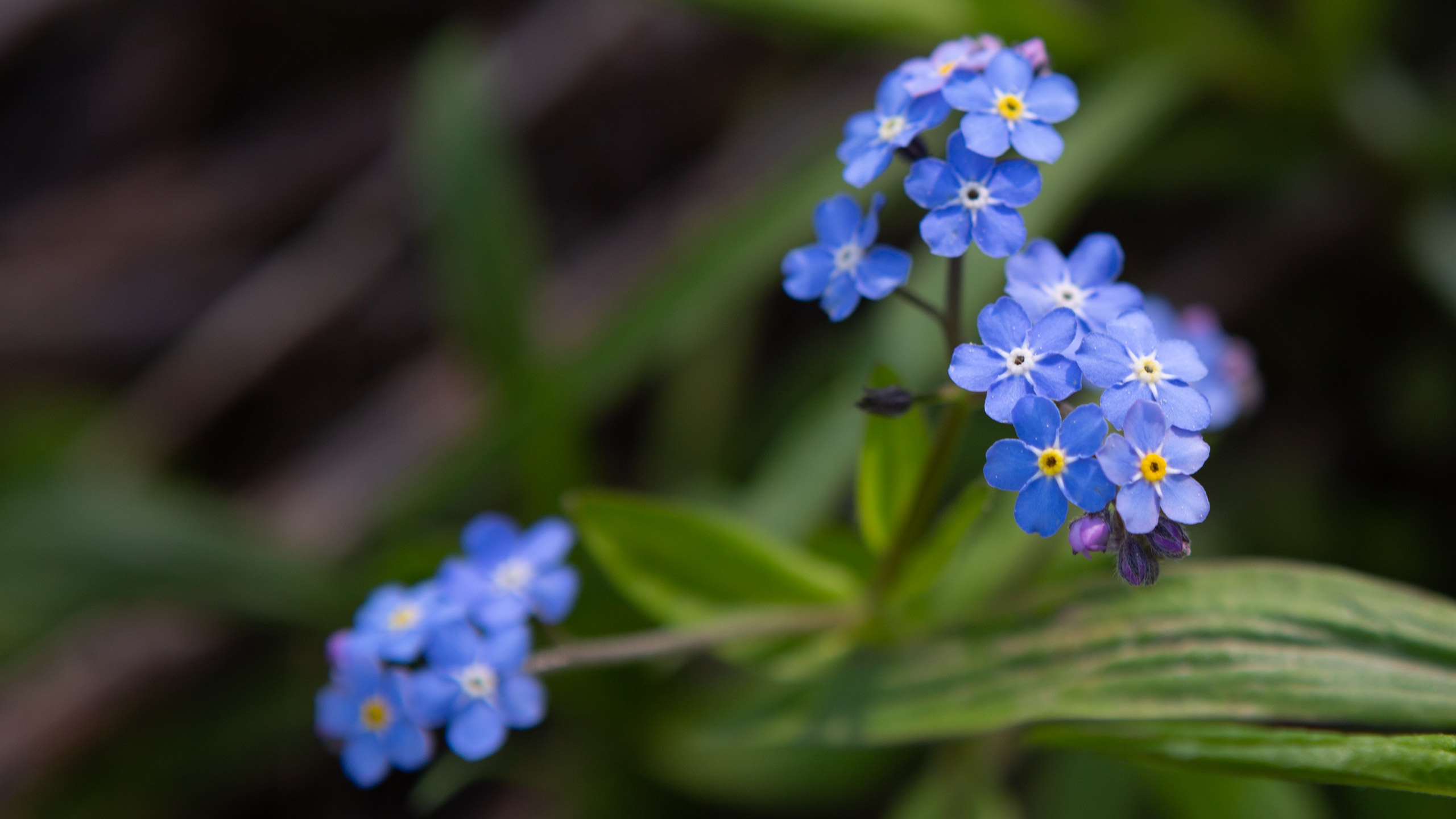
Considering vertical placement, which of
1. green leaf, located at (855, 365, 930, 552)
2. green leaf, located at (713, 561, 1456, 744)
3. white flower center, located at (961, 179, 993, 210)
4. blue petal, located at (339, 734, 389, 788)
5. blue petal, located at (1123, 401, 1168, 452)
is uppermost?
white flower center, located at (961, 179, 993, 210)

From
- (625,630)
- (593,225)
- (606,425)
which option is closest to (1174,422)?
(625,630)

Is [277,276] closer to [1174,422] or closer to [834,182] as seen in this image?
[834,182]

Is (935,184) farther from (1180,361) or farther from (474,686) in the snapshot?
(474,686)

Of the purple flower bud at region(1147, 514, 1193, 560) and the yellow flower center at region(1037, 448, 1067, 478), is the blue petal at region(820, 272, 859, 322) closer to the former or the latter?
the yellow flower center at region(1037, 448, 1067, 478)

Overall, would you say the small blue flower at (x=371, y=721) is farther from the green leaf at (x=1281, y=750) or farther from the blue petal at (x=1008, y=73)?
the blue petal at (x=1008, y=73)

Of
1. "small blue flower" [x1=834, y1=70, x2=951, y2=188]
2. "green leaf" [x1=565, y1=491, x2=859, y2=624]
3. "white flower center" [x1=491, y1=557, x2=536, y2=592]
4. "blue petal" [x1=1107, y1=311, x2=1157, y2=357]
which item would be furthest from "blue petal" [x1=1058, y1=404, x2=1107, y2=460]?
"white flower center" [x1=491, y1=557, x2=536, y2=592]
